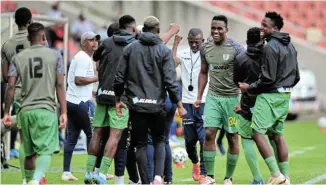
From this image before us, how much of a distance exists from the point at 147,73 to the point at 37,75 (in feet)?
4.95

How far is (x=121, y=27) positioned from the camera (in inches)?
562

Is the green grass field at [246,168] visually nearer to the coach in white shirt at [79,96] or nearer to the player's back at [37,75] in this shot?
the coach in white shirt at [79,96]

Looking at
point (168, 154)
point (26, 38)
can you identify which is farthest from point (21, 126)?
point (168, 154)

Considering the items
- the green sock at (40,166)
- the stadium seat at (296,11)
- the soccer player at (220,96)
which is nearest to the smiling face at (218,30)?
the soccer player at (220,96)

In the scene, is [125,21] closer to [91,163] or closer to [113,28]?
[113,28]

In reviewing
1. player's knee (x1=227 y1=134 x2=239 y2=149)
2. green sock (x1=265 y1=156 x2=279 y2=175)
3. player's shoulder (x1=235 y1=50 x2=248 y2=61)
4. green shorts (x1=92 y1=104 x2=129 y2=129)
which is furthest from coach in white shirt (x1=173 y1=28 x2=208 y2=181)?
green sock (x1=265 y1=156 x2=279 y2=175)

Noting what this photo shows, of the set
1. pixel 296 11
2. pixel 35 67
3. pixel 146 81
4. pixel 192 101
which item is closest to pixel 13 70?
pixel 35 67

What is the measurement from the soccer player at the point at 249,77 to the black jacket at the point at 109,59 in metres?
1.52

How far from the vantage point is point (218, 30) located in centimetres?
1453

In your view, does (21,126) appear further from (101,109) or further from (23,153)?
(101,109)

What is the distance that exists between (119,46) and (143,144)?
1.47 m

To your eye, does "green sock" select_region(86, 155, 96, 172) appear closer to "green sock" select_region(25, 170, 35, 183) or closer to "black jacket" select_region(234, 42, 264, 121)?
"green sock" select_region(25, 170, 35, 183)

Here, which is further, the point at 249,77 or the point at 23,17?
the point at 249,77

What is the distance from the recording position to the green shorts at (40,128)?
12.8m
